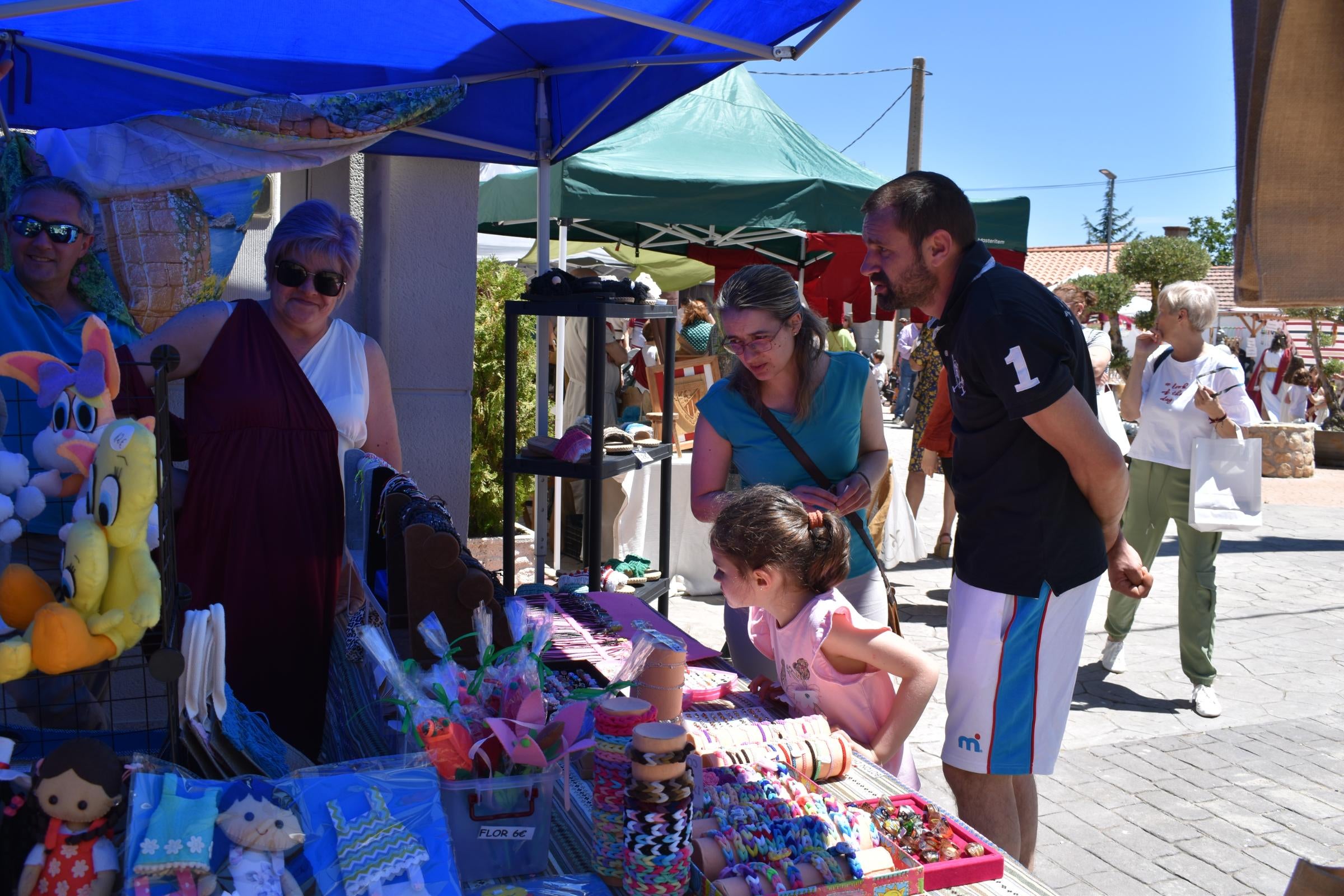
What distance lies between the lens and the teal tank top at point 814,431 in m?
2.76

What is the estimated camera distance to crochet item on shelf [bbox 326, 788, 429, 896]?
114 cm

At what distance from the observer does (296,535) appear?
2.52 meters

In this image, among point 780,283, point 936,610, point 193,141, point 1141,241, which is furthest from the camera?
point 1141,241

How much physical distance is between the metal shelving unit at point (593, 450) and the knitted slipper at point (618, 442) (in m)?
0.03

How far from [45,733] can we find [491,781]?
0.88 meters

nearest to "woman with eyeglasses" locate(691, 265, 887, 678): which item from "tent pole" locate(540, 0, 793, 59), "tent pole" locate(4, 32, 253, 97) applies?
"tent pole" locate(540, 0, 793, 59)

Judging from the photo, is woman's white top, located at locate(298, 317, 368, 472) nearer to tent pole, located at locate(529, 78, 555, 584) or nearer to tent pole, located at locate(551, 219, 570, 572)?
tent pole, located at locate(529, 78, 555, 584)

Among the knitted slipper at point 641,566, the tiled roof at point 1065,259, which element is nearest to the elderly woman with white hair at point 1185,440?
the knitted slipper at point 641,566

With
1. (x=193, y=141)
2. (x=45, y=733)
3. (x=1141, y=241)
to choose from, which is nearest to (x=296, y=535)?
(x=45, y=733)

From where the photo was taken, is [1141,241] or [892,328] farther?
[892,328]

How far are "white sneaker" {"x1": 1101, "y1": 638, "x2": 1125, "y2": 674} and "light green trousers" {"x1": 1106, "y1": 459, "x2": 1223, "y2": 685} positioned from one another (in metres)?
0.07

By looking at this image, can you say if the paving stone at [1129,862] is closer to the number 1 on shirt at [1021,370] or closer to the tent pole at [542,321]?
the number 1 on shirt at [1021,370]

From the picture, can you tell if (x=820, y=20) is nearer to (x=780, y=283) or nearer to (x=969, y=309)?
(x=780, y=283)

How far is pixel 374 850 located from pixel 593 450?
2.49 m
